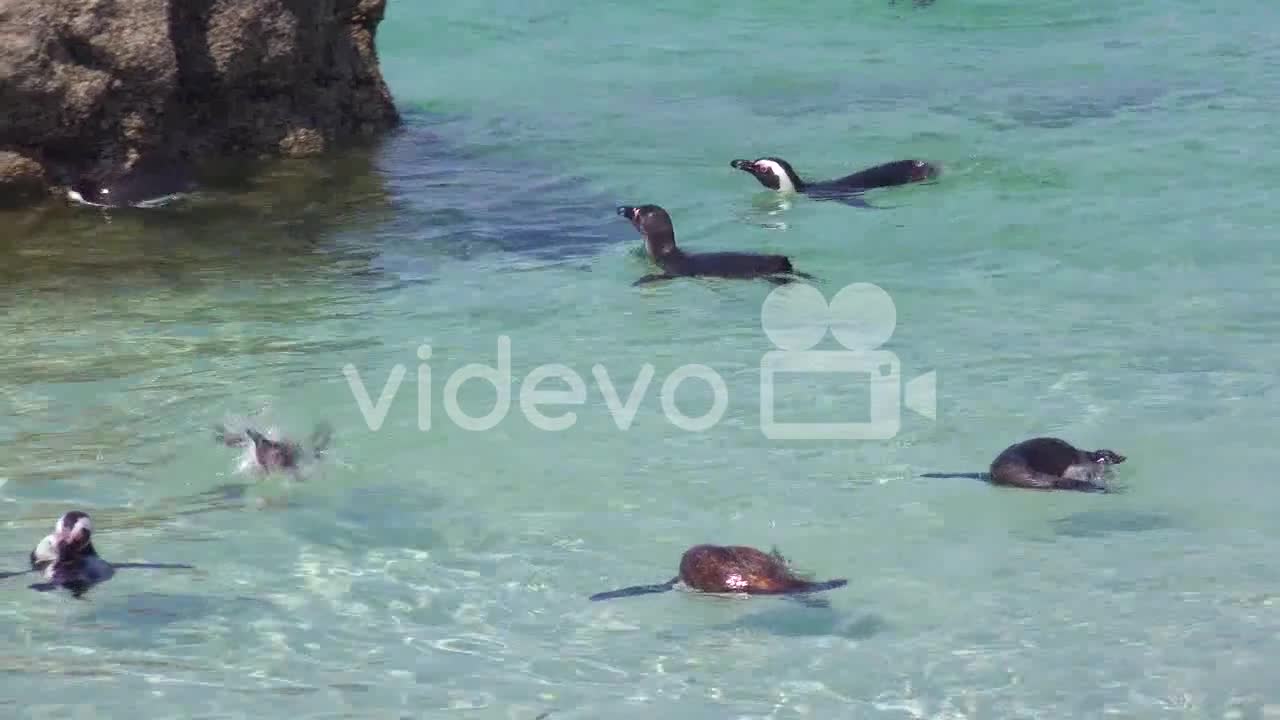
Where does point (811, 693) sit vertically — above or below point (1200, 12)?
below

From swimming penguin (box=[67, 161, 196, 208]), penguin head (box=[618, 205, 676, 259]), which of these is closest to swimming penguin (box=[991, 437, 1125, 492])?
penguin head (box=[618, 205, 676, 259])

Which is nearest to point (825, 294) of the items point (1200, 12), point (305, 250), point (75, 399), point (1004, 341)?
point (1004, 341)

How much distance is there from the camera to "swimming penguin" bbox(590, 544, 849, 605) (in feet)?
19.5

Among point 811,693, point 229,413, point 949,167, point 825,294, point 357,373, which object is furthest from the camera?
point 949,167

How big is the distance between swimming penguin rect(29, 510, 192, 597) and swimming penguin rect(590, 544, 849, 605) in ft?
5.32

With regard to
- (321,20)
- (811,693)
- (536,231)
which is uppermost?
(321,20)

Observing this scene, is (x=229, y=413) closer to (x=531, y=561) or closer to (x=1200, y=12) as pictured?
(x=531, y=561)

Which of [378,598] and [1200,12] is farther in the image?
[1200,12]

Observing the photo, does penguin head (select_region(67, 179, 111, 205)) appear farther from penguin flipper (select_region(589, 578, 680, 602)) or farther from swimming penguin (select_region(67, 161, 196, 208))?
penguin flipper (select_region(589, 578, 680, 602))

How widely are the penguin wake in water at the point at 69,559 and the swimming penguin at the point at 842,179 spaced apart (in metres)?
6.76

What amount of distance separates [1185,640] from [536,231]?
641 centimetres

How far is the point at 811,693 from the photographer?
5.39 metres

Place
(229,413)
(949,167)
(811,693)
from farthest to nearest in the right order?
(949,167), (229,413), (811,693)

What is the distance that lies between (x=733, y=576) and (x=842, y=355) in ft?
9.98
